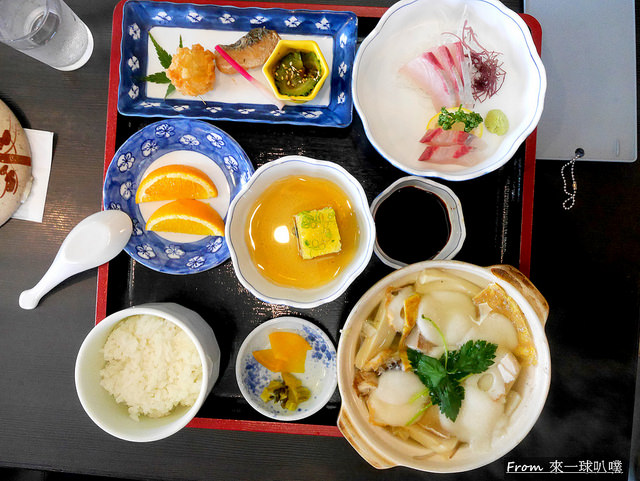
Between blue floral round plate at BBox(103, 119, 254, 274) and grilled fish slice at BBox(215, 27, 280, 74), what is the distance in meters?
0.27

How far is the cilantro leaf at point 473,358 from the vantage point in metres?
1.21

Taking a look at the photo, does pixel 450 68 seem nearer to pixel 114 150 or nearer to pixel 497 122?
pixel 497 122

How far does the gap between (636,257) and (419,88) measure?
43.6 inches

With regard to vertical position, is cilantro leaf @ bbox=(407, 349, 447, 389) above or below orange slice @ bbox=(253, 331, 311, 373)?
above

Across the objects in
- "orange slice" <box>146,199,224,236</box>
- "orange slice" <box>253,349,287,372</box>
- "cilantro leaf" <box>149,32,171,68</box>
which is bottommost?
"orange slice" <box>253,349,287,372</box>

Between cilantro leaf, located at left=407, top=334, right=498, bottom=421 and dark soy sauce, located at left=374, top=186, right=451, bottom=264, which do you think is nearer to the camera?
cilantro leaf, located at left=407, top=334, right=498, bottom=421

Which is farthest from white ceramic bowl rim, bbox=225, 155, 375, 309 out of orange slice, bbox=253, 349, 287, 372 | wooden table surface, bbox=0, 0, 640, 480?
wooden table surface, bbox=0, 0, 640, 480

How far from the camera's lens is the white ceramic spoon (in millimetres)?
1431

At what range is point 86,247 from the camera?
143 cm

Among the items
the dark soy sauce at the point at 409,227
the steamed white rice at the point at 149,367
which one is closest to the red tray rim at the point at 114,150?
the steamed white rice at the point at 149,367

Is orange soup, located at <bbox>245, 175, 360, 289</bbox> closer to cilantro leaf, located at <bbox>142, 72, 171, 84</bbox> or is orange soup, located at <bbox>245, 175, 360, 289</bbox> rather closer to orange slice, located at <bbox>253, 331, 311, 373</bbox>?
orange slice, located at <bbox>253, 331, 311, 373</bbox>

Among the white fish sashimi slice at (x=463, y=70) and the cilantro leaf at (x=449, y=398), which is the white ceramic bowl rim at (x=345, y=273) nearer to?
the cilantro leaf at (x=449, y=398)

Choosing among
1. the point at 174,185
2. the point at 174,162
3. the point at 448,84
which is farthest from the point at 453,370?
the point at 174,162

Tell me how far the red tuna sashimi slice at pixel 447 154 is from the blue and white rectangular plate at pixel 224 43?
31 centimetres
